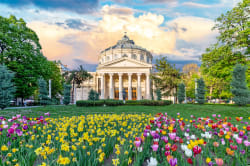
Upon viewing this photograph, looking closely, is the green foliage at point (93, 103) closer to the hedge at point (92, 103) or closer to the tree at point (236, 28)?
the hedge at point (92, 103)

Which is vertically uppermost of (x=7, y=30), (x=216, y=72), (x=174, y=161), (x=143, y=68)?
(x=7, y=30)

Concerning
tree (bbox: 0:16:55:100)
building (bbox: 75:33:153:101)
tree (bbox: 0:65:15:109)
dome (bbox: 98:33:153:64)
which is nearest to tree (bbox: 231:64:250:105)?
building (bbox: 75:33:153:101)

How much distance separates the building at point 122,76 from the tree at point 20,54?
13416 mm

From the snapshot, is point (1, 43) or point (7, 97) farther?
point (1, 43)

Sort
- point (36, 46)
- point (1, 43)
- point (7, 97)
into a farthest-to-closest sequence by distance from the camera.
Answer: point (36, 46) → point (1, 43) → point (7, 97)

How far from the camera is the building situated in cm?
3988

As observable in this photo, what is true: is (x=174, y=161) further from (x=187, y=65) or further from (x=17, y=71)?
(x=187, y=65)

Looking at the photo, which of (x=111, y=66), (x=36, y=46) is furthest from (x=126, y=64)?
(x=36, y=46)

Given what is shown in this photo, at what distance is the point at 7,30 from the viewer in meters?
19.7

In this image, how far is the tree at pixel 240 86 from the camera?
44.5 ft

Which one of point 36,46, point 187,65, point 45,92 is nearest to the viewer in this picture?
point 45,92

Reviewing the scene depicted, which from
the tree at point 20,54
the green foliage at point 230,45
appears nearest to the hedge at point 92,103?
the tree at point 20,54

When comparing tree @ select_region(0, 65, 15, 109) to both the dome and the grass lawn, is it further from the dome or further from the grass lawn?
the dome

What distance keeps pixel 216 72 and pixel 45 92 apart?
78.3ft
